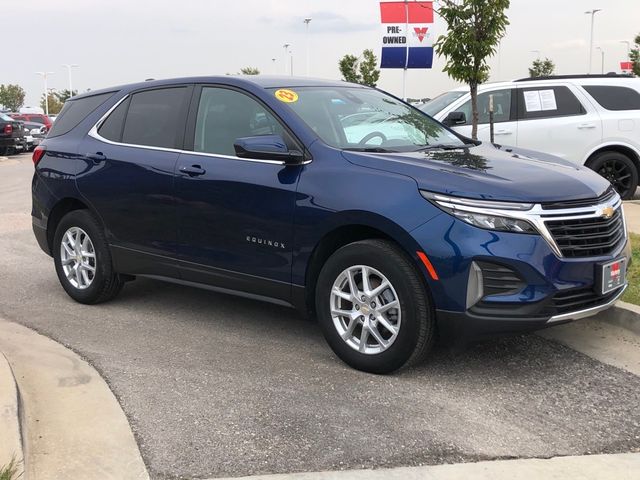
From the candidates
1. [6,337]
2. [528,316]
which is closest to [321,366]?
[528,316]

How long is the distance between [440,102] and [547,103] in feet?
4.89

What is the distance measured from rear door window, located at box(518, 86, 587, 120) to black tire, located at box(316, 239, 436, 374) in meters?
6.64

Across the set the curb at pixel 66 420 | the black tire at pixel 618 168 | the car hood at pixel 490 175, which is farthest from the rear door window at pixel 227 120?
the black tire at pixel 618 168

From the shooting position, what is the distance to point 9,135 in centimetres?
2578

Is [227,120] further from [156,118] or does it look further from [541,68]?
[541,68]

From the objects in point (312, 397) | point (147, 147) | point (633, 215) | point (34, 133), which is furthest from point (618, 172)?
point (34, 133)

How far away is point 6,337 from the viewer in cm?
494

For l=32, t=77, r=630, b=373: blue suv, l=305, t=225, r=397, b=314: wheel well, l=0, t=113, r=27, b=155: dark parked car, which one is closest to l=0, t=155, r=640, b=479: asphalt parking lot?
l=32, t=77, r=630, b=373: blue suv

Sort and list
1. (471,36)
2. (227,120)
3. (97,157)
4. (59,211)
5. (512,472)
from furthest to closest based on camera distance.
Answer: (471,36), (59,211), (97,157), (227,120), (512,472)

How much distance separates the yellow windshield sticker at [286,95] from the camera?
4.63 m

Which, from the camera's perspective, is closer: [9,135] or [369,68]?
[9,135]

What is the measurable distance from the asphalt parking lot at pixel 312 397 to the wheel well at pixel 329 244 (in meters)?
0.46

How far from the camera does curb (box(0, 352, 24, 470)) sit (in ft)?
9.69

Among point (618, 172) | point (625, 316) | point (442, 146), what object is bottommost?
point (625, 316)
